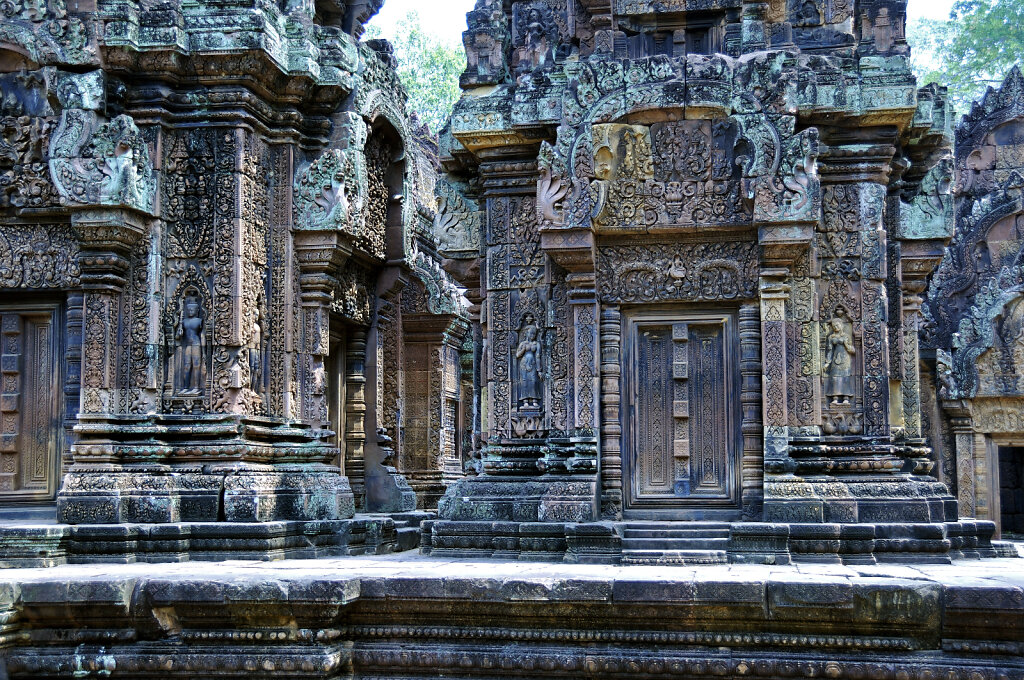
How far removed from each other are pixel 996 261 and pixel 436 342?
823cm

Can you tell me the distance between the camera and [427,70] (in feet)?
90.7

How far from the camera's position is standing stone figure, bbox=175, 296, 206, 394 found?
397 inches

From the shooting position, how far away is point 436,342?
14414mm

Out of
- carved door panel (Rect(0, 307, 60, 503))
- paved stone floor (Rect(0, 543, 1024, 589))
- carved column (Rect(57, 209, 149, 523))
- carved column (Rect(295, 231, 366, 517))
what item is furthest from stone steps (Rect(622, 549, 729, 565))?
carved door panel (Rect(0, 307, 60, 503))

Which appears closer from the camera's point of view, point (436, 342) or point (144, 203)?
point (144, 203)

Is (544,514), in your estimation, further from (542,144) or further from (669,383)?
(542,144)

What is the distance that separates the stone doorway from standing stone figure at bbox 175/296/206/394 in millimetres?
12894

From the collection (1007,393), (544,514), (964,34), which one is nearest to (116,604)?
(544,514)

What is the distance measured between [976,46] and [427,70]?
12941 millimetres

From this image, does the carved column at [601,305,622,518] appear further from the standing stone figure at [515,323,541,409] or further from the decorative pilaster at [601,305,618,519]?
the standing stone figure at [515,323,541,409]

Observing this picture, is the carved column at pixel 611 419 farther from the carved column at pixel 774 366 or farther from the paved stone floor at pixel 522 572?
the carved column at pixel 774 366

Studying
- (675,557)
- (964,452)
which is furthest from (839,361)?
(964,452)

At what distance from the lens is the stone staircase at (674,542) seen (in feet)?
27.3

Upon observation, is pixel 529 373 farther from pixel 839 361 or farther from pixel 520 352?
pixel 839 361
